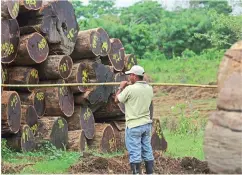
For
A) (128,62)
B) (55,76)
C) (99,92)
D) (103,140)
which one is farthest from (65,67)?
(128,62)

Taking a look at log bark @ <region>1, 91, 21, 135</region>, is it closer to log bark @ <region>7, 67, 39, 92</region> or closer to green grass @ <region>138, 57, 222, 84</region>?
log bark @ <region>7, 67, 39, 92</region>

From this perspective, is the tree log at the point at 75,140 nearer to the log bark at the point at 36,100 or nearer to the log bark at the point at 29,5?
the log bark at the point at 36,100

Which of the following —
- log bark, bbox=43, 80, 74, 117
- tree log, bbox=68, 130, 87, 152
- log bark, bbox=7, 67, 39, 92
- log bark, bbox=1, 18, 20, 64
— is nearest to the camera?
log bark, bbox=1, 18, 20, 64

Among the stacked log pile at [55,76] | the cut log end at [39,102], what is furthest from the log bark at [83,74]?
the cut log end at [39,102]

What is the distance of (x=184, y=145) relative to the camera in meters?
11.5

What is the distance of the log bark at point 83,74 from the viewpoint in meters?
9.30

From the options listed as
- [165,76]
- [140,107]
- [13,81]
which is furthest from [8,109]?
[165,76]

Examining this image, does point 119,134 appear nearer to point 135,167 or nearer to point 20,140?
point 20,140

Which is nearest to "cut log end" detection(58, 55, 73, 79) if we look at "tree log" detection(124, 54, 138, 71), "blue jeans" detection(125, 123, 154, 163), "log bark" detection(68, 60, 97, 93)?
"log bark" detection(68, 60, 97, 93)

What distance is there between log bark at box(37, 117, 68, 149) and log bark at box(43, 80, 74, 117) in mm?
148

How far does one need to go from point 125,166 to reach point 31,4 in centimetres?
286

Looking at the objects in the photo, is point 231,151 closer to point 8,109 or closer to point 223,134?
point 223,134

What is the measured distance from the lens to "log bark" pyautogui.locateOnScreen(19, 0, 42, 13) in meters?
8.52

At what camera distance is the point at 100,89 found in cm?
973
